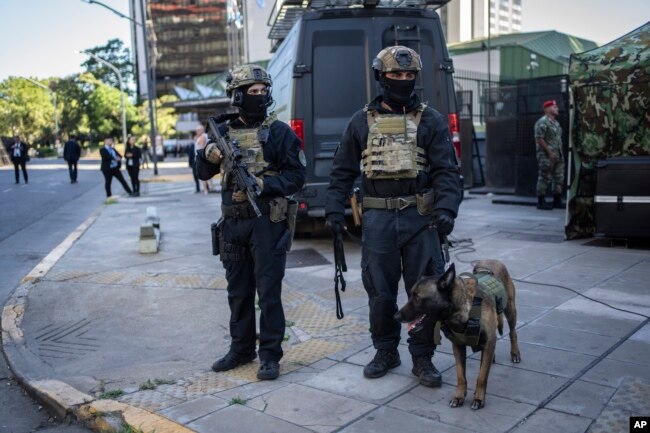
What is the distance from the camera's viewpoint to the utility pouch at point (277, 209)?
14.0 feet

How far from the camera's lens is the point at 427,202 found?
4.03 meters

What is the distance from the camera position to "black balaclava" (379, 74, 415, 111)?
4016 mm

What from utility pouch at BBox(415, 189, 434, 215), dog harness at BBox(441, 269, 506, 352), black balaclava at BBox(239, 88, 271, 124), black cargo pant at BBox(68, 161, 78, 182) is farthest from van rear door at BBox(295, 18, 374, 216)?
black cargo pant at BBox(68, 161, 78, 182)

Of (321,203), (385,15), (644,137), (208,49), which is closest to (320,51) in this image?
(385,15)

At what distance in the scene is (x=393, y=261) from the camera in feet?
13.6

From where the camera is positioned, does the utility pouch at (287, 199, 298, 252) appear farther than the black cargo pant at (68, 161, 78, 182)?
No

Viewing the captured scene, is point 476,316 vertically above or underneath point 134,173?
underneath

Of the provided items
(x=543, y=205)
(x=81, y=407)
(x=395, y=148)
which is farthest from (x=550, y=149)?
(x=81, y=407)

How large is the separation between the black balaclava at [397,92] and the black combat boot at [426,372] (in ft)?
5.41

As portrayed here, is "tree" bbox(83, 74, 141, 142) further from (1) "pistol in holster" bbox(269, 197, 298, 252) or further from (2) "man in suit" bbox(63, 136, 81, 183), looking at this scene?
(1) "pistol in holster" bbox(269, 197, 298, 252)

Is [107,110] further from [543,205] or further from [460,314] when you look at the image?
[460,314]

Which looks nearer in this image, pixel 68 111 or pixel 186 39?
pixel 68 111

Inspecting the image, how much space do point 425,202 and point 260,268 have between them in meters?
1.21

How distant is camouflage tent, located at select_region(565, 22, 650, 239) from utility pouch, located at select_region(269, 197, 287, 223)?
5.83 m
